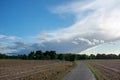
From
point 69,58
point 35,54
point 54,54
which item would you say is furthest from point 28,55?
point 69,58

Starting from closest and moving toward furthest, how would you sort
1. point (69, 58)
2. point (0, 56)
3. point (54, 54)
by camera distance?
point (69, 58) → point (0, 56) → point (54, 54)

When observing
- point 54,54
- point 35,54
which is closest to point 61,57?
point 54,54

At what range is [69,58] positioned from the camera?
155 meters

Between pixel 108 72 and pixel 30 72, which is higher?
pixel 30 72

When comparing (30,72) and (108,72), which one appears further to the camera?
(30,72)

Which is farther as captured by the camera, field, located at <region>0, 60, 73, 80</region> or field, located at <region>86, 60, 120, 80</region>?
field, located at <region>86, 60, 120, 80</region>

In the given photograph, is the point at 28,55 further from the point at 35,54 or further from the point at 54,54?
the point at 54,54

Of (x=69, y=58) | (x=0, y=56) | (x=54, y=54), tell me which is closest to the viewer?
(x=69, y=58)

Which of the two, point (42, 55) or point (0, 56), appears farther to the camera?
point (42, 55)

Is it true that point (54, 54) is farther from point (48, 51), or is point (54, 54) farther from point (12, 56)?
point (12, 56)

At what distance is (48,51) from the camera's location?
646 feet

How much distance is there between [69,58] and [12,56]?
206 feet

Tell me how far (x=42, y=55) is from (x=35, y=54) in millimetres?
7099

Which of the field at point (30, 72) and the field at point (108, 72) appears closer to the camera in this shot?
the field at point (30, 72)
